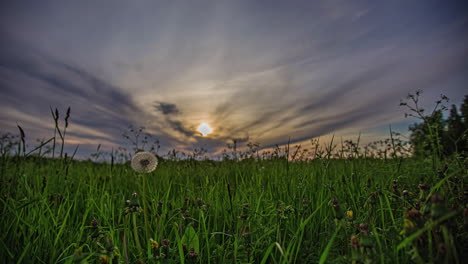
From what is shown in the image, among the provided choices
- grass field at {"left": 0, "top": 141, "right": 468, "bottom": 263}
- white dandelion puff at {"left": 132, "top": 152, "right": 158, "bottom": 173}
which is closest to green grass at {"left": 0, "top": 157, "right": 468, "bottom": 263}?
grass field at {"left": 0, "top": 141, "right": 468, "bottom": 263}

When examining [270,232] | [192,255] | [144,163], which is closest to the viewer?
[192,255]

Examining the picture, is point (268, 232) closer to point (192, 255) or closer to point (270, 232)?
point (270, 232)

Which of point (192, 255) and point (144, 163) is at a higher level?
point (144, 163)

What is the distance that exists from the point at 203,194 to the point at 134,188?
176 centimetres

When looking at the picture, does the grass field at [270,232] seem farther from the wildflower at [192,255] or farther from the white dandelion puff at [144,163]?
the white dandelion puff at [144,163]

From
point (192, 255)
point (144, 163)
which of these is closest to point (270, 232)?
point (192, 255)

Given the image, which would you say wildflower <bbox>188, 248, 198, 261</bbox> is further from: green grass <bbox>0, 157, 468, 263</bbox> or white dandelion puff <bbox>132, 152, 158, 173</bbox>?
white dandelion puff <bbox>132, 152, 158, 173</bbox>

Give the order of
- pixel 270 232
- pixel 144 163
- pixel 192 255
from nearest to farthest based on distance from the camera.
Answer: pixel 192 255 → pixel 270 232 → pixel 144 163

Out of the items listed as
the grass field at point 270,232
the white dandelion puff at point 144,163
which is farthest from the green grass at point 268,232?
the white dandelion puff at point 144,163

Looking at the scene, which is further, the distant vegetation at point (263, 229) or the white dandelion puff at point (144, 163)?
the white dandelion puff at point (144, 163)

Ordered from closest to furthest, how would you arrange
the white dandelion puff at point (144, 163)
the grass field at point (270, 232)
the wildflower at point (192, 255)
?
1. the grass field at point (270, 232)
2. the wildflower at point (192, 255)
3. the white dandelion puff at point (144, 163)

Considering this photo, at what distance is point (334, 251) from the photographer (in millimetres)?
2080

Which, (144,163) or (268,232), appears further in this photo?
(144,163)

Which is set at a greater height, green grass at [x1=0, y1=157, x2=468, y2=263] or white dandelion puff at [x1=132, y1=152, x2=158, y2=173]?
white dandelion puff at [x1=132, y1=152, x2=158, y2=173]
